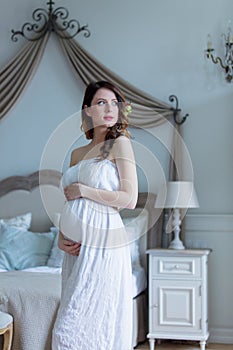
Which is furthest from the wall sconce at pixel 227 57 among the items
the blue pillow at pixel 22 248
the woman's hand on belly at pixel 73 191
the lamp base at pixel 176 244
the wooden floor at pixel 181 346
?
the woman's hand on belly at pixel 73 191

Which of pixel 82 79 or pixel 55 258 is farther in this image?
pixel 82 79

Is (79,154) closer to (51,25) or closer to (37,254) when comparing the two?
(37,254)

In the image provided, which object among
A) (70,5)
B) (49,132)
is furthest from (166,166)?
(70,5)

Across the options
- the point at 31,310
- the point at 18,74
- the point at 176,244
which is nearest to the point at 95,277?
the point at 31,310

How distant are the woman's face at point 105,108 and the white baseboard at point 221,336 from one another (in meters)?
2.97

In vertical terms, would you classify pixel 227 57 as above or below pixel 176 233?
above

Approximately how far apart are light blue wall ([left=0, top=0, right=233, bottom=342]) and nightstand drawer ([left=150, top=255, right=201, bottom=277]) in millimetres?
430

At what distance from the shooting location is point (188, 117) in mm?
4840

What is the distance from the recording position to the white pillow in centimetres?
478

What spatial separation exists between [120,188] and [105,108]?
30 cm

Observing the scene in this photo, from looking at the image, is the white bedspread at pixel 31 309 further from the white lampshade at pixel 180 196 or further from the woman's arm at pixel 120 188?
the woman's arm at pixel 120 188

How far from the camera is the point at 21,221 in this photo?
4836mm

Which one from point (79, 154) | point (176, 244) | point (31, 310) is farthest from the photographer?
point (176, 244)

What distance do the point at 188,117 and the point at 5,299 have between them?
2273mm
